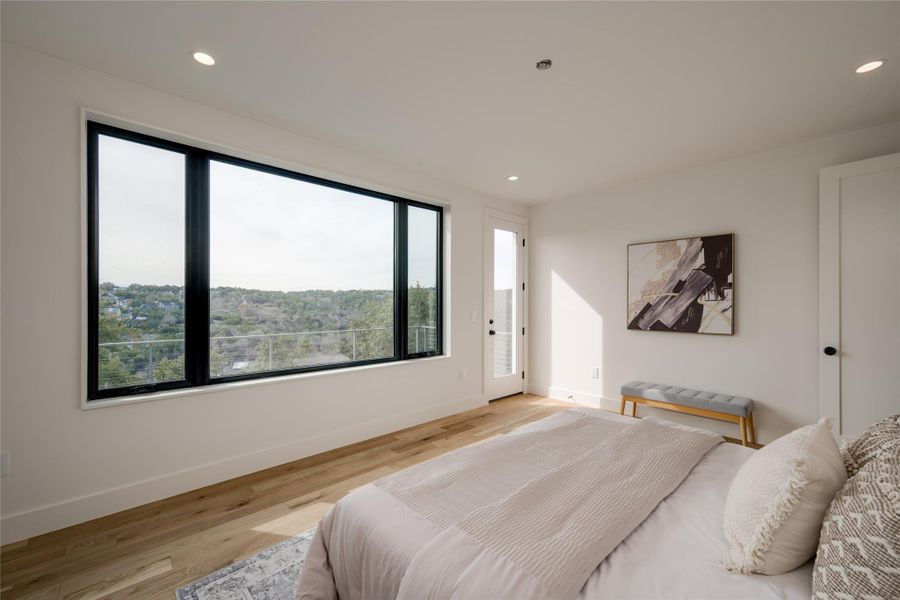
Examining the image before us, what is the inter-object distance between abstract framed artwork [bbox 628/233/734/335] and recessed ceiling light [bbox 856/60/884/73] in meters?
1.49

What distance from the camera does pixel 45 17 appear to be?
178cm

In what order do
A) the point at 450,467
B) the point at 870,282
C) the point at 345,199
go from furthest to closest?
the point at 345,199, the point at 870,282, the point at 450,467

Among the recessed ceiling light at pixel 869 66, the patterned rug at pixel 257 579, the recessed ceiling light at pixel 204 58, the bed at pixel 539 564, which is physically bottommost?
the patterned rug at pixel 257 579

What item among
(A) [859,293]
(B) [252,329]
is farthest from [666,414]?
(B) [252,329]

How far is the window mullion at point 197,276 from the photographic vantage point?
8.46 ft

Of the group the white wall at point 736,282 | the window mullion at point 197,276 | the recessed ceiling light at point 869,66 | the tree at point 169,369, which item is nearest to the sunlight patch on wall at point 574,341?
the white wall at point 736,282

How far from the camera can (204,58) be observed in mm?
2070

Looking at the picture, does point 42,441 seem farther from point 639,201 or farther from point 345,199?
point 639,201

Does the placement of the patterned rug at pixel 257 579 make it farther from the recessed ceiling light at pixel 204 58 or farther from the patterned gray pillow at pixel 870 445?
the recessed ceiling light at pixel 204 58

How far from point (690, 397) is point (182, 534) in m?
3.91

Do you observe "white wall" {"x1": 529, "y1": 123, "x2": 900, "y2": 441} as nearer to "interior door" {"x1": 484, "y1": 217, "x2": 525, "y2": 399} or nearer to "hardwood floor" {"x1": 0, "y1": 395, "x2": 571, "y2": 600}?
"interior door" {"x1": 484, "y1": 217, "x2": 525, "y2": 399}

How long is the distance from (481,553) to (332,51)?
7.88ft

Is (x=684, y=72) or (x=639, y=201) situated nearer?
(x=684, y=72)

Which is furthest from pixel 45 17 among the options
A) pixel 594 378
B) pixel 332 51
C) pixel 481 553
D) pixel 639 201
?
pixel 594 378
